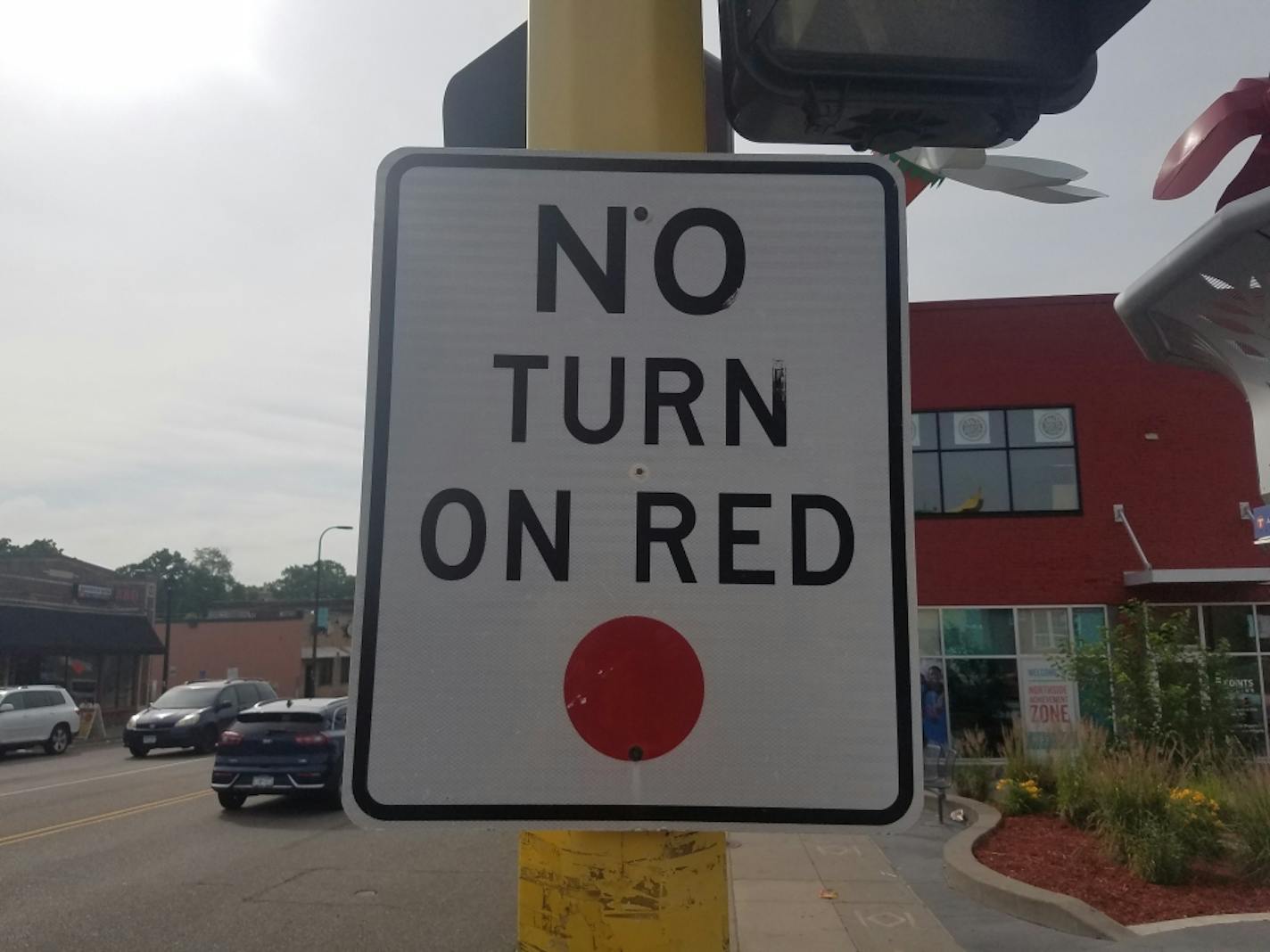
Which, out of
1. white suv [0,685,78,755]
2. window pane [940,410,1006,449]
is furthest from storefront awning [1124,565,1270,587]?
white suv [0,685,78,755]

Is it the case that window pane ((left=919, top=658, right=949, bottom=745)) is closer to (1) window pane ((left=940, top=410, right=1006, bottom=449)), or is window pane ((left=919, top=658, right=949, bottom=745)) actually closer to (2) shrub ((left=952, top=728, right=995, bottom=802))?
(1) window pane ((left=940, top=410, right=1006, bottom=449))

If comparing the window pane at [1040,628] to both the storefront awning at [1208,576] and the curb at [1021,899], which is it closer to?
the storefront awning at [1208,576]

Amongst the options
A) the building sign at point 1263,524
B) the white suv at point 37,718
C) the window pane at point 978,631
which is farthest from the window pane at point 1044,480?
the white suv at point 37,718

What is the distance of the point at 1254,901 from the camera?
24.9ft

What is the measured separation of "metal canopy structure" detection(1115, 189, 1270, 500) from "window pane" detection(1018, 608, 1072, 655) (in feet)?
32.8

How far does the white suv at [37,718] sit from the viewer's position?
22781 mm

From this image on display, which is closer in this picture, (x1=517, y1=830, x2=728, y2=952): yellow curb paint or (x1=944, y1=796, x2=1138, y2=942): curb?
(x1=517, y1=830, x2=728, y2=952): yellow curb paint

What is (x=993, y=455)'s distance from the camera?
21.2 meters

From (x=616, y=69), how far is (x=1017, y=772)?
12.4 m

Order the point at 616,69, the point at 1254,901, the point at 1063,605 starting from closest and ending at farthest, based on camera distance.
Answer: the point at 616,69 < the point at 1254,901 < the point at 1063,605

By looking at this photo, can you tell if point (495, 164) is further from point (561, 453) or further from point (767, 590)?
point (767, 590)

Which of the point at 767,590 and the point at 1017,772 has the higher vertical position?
the point at 767,590

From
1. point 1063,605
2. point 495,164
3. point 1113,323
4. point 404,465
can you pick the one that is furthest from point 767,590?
point 1113,323

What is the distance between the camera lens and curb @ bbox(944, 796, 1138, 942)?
7.13 m
